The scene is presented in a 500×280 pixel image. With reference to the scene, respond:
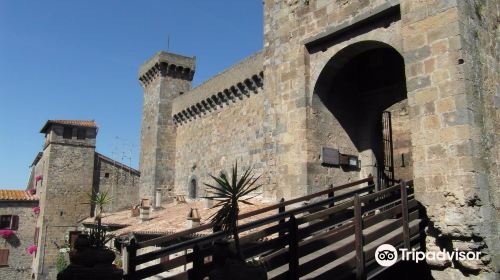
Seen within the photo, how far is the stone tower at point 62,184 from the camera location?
27.9m

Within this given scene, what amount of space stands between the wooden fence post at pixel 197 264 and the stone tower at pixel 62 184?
2617 cm

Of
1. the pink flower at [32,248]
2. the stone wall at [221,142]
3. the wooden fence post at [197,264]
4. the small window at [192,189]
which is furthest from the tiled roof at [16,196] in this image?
the wooden fence post at [197,264]

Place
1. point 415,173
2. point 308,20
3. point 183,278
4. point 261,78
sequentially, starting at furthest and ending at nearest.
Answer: point 261,78 → point 308,20 → point 415,173 → point 183,278

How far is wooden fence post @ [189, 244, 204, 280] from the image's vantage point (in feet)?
15.9

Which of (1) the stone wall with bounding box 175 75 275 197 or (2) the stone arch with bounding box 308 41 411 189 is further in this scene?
(1) the stone wall with bounding box 175 75 275 197

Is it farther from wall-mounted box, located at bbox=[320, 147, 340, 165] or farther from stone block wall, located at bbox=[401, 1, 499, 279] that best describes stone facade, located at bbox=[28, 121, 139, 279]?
stone block wall, located at bbox=[401, 1, 499, 279]

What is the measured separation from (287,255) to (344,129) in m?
4.42

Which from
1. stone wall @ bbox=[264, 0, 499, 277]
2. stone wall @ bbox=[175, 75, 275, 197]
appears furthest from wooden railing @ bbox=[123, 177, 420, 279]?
stone wall @ bbox=[175, 75, 275, 197]

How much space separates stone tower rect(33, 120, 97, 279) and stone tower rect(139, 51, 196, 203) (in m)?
4.11

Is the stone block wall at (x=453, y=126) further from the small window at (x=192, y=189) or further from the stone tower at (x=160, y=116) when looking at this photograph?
the stone tower at (x=160, y=116)

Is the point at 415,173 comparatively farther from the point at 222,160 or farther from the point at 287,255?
the point at 222,160

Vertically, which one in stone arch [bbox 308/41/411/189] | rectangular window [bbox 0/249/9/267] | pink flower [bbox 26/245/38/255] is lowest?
rectangular window [bbox 0/249/9/267]

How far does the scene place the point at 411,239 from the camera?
A: 20.6 feet

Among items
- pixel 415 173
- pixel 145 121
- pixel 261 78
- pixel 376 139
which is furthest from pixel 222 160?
pixel 415 173
